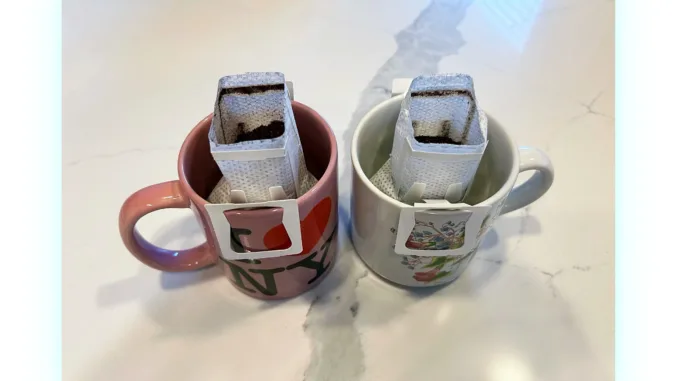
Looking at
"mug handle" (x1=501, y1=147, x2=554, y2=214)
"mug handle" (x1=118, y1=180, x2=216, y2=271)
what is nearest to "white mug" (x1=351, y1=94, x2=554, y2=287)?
"mug handle" (x1=501, y1=147, x2=554, y2=214)

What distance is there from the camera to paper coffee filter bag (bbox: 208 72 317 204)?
0.28 m

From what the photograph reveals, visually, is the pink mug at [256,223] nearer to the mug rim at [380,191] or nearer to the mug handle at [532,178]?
the mug rim at [380,191]

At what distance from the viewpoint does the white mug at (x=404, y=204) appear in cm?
32

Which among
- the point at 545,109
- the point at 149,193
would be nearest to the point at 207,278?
the point at 149,193

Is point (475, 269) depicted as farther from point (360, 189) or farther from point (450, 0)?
point (450, 0)

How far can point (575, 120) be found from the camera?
477mm

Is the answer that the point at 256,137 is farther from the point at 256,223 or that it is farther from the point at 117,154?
the point at 117,154

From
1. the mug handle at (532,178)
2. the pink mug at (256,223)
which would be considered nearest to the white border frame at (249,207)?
the pink mug at (256,223)

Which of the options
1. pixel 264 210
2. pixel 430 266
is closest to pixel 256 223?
pixel 264 210

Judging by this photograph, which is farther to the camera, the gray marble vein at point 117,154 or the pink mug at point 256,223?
the gray marble vein at point 117,154

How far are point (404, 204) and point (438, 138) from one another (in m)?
0.06

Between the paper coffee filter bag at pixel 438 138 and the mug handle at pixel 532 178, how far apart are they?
0.04m

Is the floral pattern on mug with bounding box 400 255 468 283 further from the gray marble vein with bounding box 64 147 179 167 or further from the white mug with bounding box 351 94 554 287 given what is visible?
the gray marble vein with bounding box 64 147 179 167

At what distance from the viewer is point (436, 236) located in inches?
12.7
